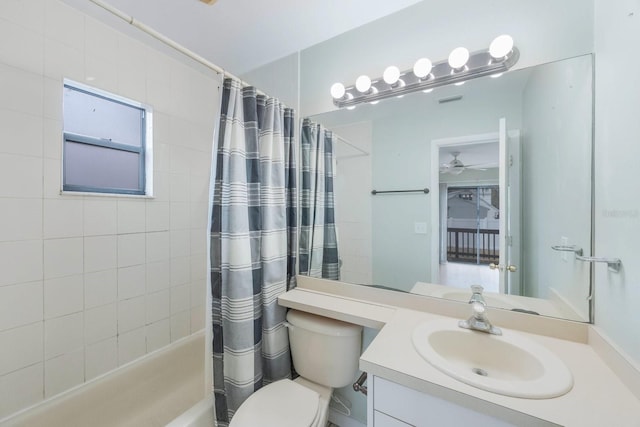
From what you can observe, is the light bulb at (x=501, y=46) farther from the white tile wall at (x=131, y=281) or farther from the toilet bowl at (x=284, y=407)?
the white tile wall at (x=131, y=281)

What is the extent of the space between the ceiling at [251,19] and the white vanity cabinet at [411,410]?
1785 mm

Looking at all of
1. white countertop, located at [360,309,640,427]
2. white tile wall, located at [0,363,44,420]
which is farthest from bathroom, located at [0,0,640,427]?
white countertop, located at [360,309,640,427]

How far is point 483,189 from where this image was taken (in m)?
1.18

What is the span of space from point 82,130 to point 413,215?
2.16 metres

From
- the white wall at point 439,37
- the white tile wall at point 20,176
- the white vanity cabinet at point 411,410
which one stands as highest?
the white wall at point 439,37

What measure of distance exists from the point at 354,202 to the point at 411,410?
104 cm

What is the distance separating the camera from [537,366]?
812 millimetres

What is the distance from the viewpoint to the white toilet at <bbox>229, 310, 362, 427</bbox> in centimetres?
106

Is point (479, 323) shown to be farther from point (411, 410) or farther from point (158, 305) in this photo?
point (158, 305)

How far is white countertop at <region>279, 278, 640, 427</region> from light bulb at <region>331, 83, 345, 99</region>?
1196mm

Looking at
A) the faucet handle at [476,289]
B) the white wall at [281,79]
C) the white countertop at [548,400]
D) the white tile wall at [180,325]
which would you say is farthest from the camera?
the white tile wall at [180,325]

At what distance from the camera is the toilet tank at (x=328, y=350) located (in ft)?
4.05

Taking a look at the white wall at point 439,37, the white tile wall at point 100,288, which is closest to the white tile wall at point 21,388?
the white tile wall at point 100,288

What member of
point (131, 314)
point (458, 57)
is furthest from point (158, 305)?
point (458, 57)
